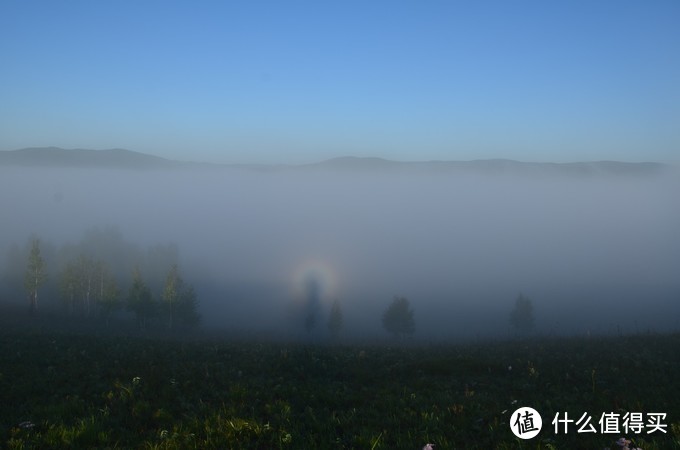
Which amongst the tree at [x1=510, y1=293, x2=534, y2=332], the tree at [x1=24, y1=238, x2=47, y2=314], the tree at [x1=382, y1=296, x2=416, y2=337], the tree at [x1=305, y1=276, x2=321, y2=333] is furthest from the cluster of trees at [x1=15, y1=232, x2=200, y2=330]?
the tree at [x1=510, y1=293, x2=534, y2=332]

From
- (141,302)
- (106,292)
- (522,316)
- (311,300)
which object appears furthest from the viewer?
(311,300)

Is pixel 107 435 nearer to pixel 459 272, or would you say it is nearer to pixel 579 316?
pixel 579 316

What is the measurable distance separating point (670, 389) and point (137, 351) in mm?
19575

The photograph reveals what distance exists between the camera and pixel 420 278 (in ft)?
499

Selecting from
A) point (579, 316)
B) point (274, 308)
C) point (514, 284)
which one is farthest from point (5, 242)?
point (579, 316)

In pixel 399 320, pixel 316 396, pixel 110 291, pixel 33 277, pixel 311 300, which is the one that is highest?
pixel 316 396

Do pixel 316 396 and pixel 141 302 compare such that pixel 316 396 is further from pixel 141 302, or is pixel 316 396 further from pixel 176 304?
pixel 176 304

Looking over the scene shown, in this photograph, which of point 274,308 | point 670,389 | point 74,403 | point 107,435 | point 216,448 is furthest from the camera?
point 274,308

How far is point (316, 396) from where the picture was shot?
1166 centimetres

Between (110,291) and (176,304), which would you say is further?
(176,304)

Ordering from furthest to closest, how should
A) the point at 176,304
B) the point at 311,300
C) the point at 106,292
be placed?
the point at 311,300, the point at 176,304, the point at 106,292

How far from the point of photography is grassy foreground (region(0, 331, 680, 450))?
8633mm

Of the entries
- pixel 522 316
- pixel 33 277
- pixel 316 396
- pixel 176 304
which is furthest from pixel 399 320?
pixel 316 396

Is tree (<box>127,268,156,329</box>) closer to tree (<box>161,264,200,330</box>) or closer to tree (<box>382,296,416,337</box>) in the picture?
tree (<box>161,264,200,330</box>)
